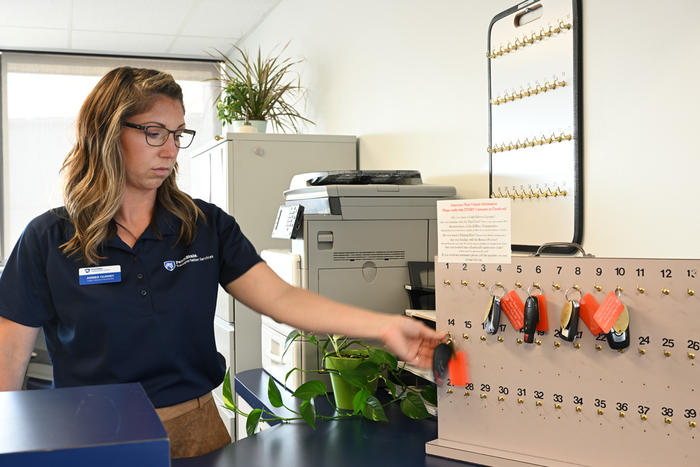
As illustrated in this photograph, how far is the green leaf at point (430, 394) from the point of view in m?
1.61

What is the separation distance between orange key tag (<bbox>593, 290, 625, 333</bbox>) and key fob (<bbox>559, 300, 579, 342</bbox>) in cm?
3

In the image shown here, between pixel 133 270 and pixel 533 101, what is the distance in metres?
1.22

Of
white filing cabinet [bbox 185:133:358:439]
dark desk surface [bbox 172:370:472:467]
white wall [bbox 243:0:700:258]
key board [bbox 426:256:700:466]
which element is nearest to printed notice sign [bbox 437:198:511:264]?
key board [bbox 426:256:700:466]

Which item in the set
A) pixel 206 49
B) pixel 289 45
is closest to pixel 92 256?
pixel 289 45

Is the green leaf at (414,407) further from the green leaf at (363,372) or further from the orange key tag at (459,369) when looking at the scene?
the orange key tag at (459,369)

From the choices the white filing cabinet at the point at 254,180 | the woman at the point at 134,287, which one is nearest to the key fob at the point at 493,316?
the woman at the point at 134,287

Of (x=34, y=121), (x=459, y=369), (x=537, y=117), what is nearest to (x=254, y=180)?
(x=537, y=117)

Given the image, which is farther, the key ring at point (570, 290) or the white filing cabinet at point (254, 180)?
the white filing cabinet at point (254, 180)

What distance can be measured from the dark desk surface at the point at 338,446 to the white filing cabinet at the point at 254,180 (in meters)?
1.54

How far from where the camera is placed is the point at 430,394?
5.30ft

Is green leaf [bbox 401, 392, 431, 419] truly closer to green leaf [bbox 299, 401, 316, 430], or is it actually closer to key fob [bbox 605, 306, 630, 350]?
green leaf [bbox 299, 401, 316, 430]

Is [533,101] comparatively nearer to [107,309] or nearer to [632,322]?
[632,322]

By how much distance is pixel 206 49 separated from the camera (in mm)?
5176

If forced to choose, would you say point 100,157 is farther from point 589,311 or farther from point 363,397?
point 589,311
